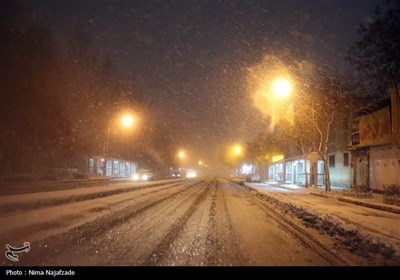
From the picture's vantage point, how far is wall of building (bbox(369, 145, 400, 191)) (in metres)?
29.2

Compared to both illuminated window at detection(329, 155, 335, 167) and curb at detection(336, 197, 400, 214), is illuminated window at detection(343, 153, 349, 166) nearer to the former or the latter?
illuminated window at detection(329, 155, 335, 167)

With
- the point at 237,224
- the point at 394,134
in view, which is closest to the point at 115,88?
the point at 394,134

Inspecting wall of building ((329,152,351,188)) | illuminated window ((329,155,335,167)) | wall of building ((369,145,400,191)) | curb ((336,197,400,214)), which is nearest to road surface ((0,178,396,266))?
curb ((336,197,400,214))

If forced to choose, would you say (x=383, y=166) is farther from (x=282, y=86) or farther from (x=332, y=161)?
(x=332, y=161)

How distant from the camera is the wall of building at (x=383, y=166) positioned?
2922cm

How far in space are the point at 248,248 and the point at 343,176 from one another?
33958mm

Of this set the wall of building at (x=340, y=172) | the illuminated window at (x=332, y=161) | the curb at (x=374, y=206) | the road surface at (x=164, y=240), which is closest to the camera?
the road surface at (x=164, y=240)

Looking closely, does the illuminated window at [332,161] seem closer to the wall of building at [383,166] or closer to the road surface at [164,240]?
the wall of building at [383,166]

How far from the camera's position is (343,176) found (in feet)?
134

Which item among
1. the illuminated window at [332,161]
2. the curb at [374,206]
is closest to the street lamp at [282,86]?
the curb at [374,206]

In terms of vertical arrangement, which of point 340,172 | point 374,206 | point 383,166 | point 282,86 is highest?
point 282,86

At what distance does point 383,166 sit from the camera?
31.4m

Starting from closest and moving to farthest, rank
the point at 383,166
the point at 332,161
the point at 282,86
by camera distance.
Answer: the point at 282,86 < the point at 383,166 < the point at 332,161

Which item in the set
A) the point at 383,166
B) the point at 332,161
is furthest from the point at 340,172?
the point at 383,166
